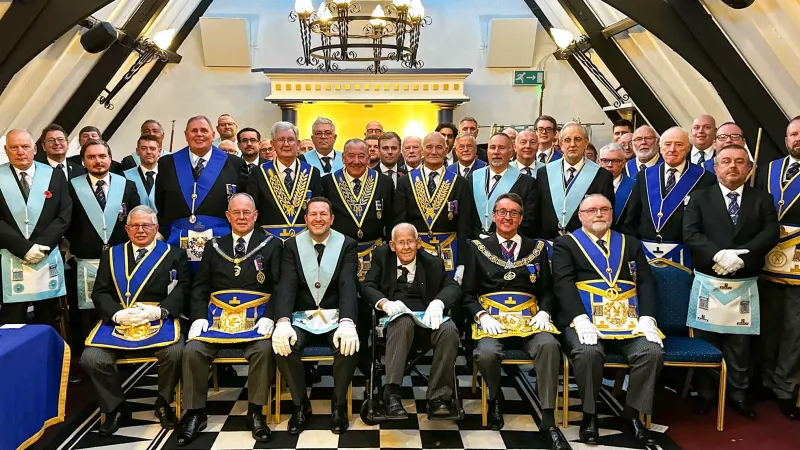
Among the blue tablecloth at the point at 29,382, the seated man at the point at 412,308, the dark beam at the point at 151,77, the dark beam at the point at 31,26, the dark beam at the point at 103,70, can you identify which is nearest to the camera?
the blue tablecloth at the point at 29,382

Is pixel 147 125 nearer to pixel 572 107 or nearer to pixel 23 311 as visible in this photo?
pixel 23 311

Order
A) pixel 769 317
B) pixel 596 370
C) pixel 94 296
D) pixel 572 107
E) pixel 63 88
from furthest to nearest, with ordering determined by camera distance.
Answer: pixel 572 107, pixel 63 88, pixel 769 317, pixel 94 296, pixel 596 370

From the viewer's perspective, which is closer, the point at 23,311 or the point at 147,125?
the point at 23,311

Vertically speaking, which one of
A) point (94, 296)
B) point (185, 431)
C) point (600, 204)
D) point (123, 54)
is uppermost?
point (123, 54)

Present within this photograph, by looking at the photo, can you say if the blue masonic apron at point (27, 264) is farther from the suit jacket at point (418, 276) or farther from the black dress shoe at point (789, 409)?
the black dress shoe at point (789, 409)

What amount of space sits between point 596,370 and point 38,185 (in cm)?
337

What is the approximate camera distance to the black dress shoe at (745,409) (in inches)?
Answer: 128

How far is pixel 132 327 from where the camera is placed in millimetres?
3070

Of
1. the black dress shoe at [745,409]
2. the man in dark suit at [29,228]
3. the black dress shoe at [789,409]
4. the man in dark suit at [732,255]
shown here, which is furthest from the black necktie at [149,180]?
the black dress shoe at [789,409]

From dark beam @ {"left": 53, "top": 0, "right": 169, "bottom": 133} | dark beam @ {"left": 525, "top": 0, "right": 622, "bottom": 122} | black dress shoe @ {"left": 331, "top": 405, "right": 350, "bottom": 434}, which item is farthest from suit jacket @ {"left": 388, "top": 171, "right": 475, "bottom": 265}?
dark beam @ {"left": 525, "top": 0, "right": 622, "bottom": 122}

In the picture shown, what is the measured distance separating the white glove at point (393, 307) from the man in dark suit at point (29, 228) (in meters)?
2.01

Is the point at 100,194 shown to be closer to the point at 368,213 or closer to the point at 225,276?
the point at 225,276

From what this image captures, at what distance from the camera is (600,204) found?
3225 millimetres

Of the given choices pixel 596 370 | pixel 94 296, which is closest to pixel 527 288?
pixel 596 370
